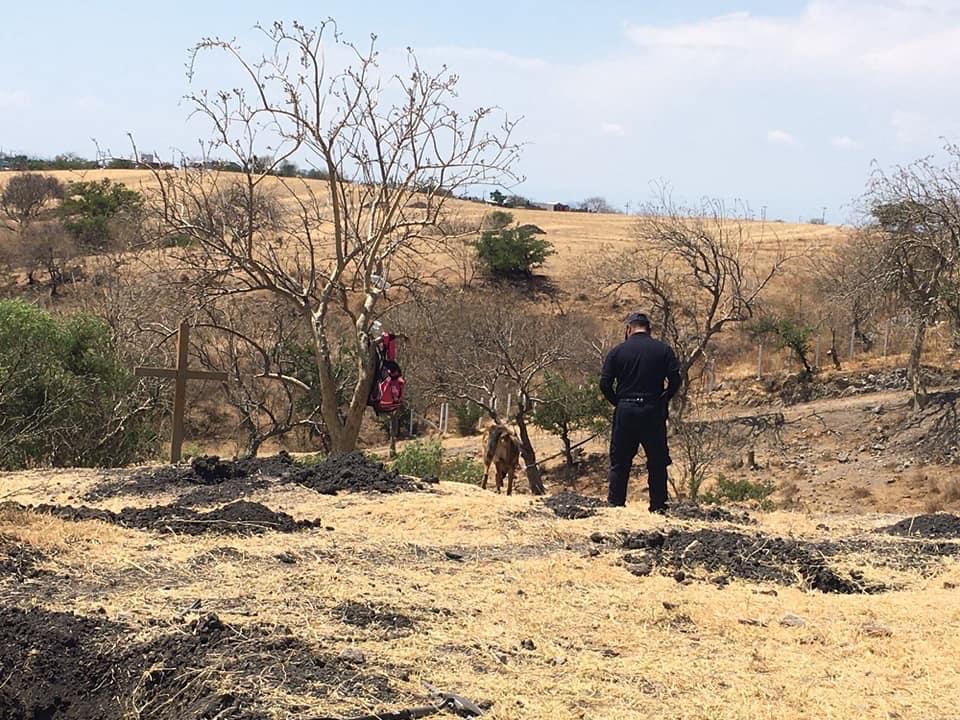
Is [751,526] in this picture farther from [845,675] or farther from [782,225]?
[782,225]

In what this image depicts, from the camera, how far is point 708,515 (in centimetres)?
1005

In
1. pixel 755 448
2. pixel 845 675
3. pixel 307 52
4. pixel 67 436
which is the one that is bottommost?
pixel 755 448

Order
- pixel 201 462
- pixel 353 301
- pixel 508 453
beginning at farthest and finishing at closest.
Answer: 1. pixel 353 301
2. pixel 508 453
3. pixel 201 462

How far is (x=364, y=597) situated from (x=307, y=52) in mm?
8202

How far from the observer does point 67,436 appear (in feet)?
51.9

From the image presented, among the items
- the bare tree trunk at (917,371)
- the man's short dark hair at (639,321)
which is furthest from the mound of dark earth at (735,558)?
the bare tree trunk at (917,371)

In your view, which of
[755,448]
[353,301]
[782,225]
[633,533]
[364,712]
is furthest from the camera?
[782,225]

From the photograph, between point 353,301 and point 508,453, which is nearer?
point 508,453

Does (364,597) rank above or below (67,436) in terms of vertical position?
above

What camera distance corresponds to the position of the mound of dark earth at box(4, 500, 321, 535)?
7.88m

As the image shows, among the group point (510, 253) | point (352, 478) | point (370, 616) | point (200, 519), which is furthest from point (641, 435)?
point (510, 253)

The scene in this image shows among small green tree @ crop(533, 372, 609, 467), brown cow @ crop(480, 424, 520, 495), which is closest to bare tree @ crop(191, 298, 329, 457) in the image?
small green tree @ crop(533, 372, 609, 467)

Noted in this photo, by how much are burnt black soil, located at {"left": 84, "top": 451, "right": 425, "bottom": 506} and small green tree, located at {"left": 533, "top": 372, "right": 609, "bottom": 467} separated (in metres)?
17.5

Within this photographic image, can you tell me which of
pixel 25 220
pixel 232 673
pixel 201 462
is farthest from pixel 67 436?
pixel 25 220
